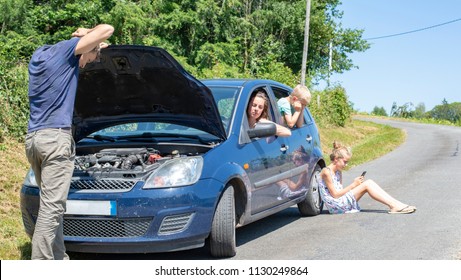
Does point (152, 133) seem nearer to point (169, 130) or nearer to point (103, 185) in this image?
point (169, 130)

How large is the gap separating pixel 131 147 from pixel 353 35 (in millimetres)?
43827

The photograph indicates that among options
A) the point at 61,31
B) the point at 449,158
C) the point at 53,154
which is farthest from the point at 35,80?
the point at 61,31

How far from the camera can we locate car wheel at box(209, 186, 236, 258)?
593cm

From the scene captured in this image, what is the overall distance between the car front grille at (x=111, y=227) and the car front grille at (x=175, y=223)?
0.44 feet

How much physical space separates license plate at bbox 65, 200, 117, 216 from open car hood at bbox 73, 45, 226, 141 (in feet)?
4.40

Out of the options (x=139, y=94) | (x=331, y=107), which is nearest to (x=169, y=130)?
(x=139, y=94)

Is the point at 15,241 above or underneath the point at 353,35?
underneath

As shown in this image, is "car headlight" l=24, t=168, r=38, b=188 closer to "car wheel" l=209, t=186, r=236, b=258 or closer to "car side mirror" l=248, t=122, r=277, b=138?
"car wheel" l=209, t=186, r=236, b=258

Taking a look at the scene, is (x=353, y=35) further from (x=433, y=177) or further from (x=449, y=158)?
(x=433, y=177)

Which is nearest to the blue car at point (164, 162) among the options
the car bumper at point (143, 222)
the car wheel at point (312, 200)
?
the car bumper at point (143, 222)

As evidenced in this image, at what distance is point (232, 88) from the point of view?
7.21 metres

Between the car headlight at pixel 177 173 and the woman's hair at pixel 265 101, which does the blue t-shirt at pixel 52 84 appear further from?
the woman's hair at pixel 265 101

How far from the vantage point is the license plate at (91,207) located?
218 inches

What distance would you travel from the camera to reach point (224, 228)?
5.95m
